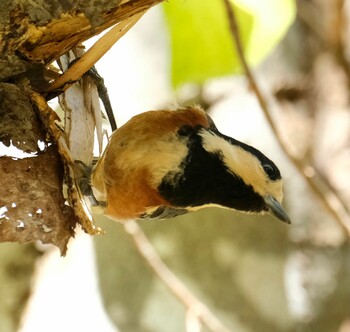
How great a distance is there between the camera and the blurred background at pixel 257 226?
101 inches

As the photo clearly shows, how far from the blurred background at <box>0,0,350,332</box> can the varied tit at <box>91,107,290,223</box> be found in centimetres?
115

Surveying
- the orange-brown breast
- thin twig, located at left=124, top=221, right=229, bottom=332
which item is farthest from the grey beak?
thin twig, located at left=124, top=221, right=229, bottom=332

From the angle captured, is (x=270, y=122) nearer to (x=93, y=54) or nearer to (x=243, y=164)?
(x=243, y=164)

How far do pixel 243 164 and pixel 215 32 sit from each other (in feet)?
0.79

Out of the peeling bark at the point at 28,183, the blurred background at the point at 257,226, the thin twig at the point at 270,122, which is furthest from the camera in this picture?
the blurred background at the point at 257,226

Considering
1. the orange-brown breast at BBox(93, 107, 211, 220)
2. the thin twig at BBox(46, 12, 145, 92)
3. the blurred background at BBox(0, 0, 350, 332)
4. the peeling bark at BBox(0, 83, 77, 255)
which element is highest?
the thin twig at BBox(46, 12, 145, 92)

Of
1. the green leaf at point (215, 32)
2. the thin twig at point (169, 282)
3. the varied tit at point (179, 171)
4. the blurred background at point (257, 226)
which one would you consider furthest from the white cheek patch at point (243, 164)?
the blurred background at point (257, 226)

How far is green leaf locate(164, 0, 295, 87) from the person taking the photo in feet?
3.57

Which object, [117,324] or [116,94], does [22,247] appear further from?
[116,94]

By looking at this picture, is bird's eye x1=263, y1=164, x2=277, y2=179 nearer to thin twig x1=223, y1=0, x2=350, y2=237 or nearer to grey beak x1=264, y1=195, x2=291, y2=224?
grey beak x1=264, y1=195, x2=291, y2=224

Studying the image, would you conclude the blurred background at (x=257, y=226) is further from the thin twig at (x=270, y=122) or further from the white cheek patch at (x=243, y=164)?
the white cheek patch at (x=243, y=164)

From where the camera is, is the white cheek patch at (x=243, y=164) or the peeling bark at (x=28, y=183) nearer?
the peeling bark at (x=28, y=183)

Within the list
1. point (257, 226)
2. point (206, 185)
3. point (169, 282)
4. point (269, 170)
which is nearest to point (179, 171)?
point (206, 185)

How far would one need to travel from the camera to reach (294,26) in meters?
2.87
